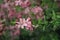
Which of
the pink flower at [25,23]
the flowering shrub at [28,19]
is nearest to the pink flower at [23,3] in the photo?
the flowering shrub at [28,19]

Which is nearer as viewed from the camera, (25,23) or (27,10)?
(25,23)

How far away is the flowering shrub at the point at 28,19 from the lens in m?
2.35

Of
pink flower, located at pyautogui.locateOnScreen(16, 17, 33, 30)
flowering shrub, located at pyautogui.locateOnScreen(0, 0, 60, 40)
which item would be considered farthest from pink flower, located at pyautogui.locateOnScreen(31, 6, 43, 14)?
pink flower, located at pyautogui.locateOnScreen(16, 17, 33, 30)

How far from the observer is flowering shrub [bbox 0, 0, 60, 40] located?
2346mm

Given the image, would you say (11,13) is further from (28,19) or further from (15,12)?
(28,19)

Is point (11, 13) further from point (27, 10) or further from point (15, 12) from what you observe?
point (27, 10)

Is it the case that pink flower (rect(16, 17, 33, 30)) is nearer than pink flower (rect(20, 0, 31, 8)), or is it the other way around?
pink flower (rect(16, 17, 33, 30))

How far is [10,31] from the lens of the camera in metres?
2.47

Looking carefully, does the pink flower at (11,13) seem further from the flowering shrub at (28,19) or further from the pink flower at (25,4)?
the pink flower at (25,4)

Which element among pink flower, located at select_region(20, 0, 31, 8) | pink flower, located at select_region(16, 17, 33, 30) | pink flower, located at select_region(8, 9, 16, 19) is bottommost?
pink flower, located at select_region(16, 17, 33, 30)

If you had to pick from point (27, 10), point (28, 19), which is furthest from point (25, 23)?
point (27, 10)

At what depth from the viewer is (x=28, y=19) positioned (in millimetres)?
2223

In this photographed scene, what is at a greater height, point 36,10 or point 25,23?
point 36,10

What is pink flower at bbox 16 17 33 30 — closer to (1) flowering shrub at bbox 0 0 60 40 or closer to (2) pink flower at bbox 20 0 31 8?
(1) flowering shrub at bbox 0 0 60 40
